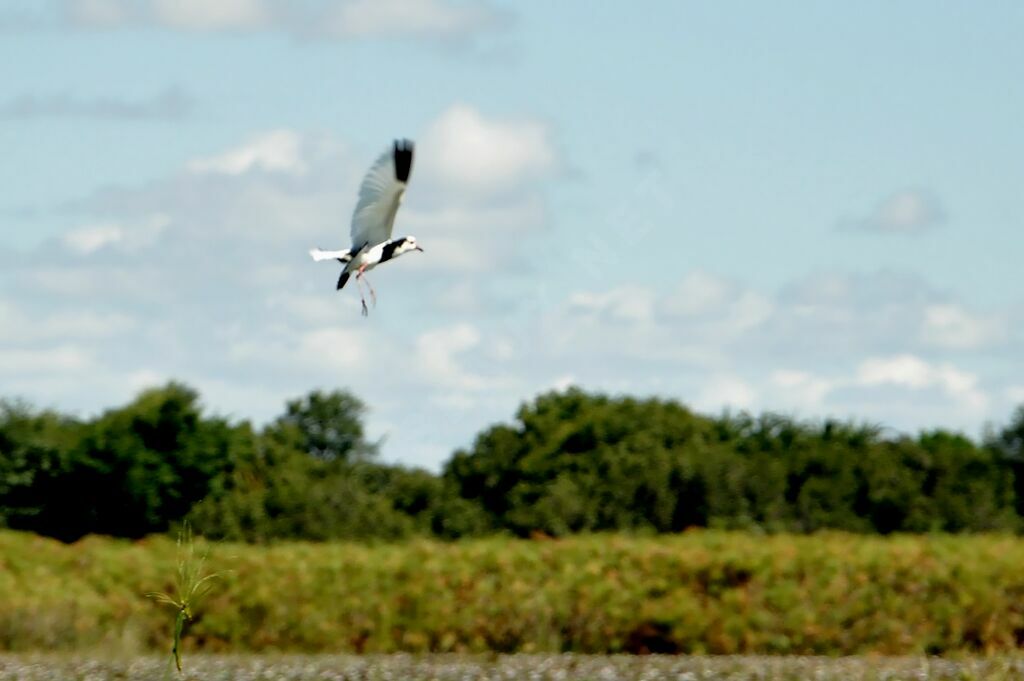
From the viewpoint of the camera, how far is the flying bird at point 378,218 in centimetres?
1187

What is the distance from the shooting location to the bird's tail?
12.3 meters

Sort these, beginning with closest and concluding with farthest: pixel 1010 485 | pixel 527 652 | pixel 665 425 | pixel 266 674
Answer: pixel 266 674 < pixel 527 652 < pixel 1010 485 < pixel 665 425

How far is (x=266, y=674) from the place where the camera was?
2231cm

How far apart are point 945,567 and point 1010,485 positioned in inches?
1352

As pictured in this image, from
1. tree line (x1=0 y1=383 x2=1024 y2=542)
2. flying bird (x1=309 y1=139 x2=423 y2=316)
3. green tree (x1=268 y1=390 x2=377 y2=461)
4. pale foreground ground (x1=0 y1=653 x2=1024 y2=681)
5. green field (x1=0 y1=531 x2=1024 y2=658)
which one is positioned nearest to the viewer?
flying bird (x1=309 y1=139 x2=423 y2=316)

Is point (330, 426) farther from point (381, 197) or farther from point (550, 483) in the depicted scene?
point (381, 197)

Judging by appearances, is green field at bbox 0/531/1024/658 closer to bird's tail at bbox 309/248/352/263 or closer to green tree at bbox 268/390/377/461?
bird's tail at bbox 309/248/352/263

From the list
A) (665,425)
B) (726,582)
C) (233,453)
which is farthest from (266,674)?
(665,425)

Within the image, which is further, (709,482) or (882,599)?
(709,482)

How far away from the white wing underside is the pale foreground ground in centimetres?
869

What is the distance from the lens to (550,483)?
59.9m

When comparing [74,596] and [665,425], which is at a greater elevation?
[665,425]

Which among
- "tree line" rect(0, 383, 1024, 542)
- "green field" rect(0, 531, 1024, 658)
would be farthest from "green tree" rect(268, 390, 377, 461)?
"green field" rect(0, 531, 1024, 658)

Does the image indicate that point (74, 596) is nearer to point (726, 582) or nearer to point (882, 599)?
point (726, 582)
